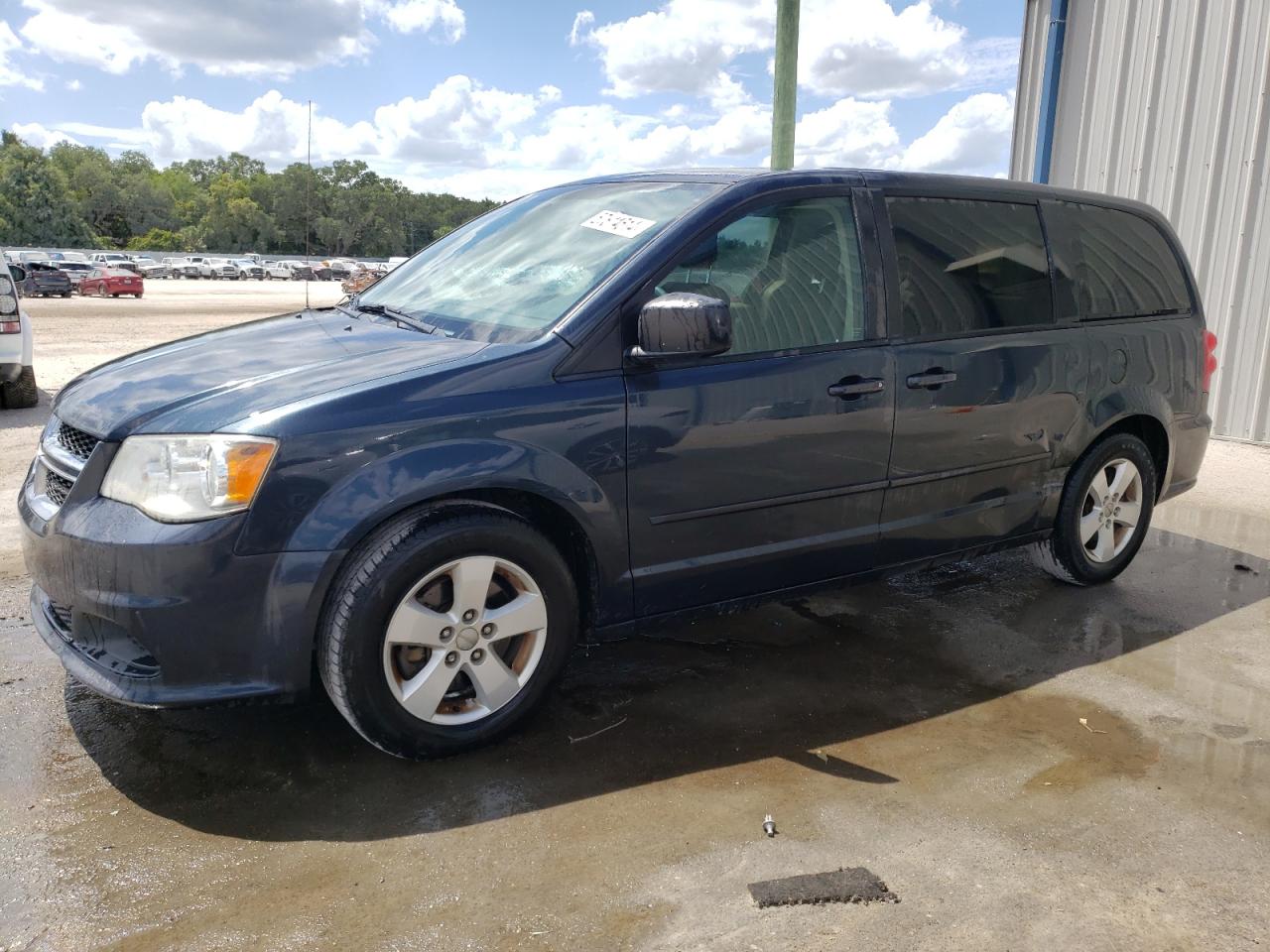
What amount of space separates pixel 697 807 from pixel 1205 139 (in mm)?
8332

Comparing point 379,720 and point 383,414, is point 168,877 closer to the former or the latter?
point 379,720

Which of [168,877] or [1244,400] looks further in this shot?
[1244,400]

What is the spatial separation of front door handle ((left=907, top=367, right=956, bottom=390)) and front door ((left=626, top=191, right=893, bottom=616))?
0.37 ft

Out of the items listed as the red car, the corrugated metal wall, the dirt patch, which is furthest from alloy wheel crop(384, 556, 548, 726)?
the red car

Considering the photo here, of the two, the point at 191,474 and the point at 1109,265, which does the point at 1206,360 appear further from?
the point at 191,474

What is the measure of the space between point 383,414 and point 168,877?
1266 mm

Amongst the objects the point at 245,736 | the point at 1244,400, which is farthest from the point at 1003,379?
the point at 1244,400

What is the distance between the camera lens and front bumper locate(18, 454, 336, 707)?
2703mm

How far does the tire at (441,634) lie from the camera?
2.85 metres

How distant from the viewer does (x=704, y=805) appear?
2.93m

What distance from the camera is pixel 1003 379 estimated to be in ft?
13.4

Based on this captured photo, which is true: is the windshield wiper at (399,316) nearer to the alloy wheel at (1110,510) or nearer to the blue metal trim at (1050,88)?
the alloy wheel at (1110,510)

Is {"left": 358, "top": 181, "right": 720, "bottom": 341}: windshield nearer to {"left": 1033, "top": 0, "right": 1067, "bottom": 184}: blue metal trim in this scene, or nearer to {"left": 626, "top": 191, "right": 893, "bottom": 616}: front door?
{"left": 626, "top": 191, "right": 893, "bottom": 616}: front door

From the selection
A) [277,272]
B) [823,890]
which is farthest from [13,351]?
[277,272]
